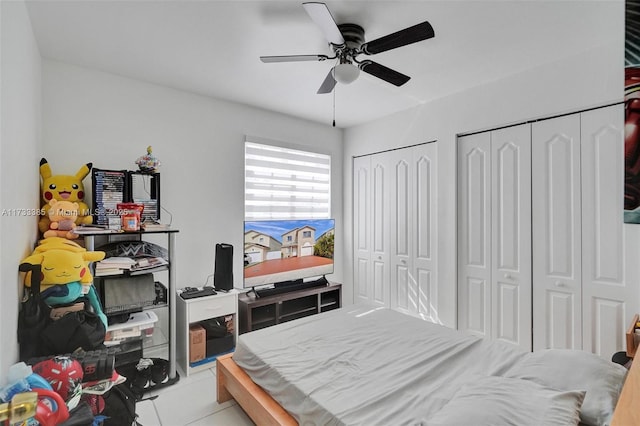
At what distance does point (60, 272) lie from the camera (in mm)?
1695

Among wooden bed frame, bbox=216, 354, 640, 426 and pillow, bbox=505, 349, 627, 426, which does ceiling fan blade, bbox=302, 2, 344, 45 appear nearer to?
wooden bed frame, bbox=216, 354, 640, 426

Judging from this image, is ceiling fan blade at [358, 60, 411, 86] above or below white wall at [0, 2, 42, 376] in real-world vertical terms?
above

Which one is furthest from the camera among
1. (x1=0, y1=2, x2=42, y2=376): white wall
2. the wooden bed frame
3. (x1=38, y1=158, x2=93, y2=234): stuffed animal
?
(x1=38, y1=158, x2=93, y2=234): stuffed animal

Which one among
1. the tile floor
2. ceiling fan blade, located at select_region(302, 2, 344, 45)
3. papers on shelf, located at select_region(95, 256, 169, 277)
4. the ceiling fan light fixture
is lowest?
the tile floor

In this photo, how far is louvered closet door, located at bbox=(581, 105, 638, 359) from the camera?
7.43 ft

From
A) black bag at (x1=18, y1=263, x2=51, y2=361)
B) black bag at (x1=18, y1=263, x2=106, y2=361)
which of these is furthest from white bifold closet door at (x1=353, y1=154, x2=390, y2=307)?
black bag at (x1=18, y1=263, x2=51, y2=361)

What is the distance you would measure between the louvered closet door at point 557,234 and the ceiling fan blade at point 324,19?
6.71 feet

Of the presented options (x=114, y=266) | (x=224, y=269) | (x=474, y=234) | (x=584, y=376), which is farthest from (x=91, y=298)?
(x=474, y=234)

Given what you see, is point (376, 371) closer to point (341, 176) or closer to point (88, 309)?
point (88, 309)

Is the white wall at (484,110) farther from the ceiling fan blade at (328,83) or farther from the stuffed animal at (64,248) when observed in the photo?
A: the stuffed animal at (64,248)

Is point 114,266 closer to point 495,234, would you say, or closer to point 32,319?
point 32,319

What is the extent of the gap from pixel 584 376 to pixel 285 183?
3194mm

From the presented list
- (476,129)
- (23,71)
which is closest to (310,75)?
(476,129)

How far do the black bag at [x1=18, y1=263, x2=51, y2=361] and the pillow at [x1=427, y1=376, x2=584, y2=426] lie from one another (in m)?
A: 1.94
